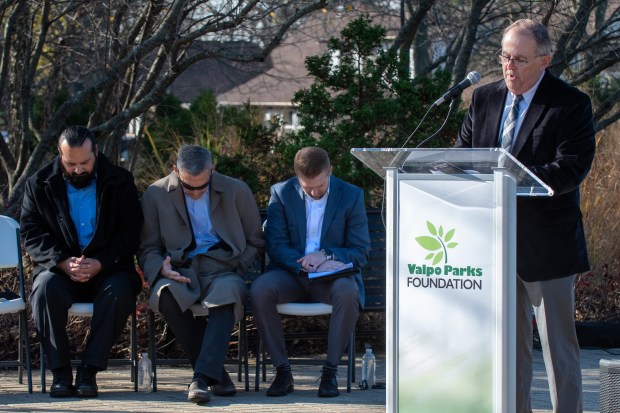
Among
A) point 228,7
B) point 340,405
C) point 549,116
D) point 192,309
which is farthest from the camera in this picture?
point 228,7

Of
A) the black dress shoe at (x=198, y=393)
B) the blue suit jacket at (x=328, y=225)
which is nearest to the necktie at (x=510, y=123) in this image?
the blue suit jacket at (x=328, y=225)

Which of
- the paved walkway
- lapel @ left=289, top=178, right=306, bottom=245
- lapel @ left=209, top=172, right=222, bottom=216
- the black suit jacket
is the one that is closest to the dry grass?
the paved walkway

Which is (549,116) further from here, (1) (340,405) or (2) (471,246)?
(1) (340,405)

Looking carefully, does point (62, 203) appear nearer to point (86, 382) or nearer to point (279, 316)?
point (86, 382)

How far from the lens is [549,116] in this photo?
4.56 m

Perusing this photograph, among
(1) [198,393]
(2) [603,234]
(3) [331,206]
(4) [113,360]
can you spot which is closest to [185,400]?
(1) [198,393]

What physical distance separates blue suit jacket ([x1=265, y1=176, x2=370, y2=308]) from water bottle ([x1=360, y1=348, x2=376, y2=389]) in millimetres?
395

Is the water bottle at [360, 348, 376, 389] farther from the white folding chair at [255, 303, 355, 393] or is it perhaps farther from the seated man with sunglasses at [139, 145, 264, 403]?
the seated man with sunglasses at [139, 145, 264, 403]

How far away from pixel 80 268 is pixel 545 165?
3200 mm

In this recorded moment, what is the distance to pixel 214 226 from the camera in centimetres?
666

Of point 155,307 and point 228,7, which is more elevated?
point 228,7

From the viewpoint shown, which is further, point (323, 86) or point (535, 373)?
point (323, 86)

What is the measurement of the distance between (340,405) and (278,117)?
4.01 meters

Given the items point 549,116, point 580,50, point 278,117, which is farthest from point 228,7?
point 549,116
